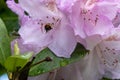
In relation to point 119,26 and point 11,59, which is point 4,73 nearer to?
point 11,59

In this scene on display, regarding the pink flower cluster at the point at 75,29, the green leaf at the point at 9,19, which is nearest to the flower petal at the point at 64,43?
the pink flower cluster at the point at 75,29

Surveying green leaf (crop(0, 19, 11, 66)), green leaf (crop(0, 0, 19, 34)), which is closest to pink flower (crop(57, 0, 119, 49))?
green leaf (crop(0, 19, 11, 66))

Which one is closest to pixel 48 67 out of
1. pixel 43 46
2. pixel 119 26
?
pixel 43 46

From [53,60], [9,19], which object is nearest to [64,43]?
[53,60]

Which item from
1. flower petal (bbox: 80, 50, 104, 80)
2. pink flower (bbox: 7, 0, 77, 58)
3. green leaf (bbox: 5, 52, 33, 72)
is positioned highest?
pink flower (bbox: 7, 0, 77, 58)

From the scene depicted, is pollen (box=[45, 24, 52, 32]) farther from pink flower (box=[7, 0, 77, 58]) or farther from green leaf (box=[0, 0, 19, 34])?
green leaf (box=[0, 0, 19, 34])

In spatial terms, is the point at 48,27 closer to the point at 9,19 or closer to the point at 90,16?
the point at 90,16

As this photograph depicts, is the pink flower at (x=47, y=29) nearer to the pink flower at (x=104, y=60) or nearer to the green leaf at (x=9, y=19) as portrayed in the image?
the pink flower at (x=104, y=60)
